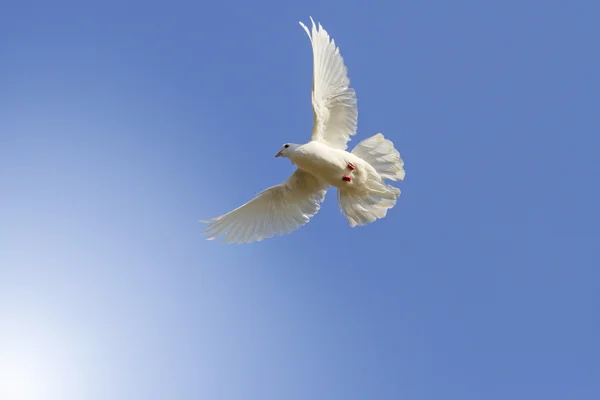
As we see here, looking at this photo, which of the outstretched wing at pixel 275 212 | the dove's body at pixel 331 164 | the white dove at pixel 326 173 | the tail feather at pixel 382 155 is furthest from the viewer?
the outstretched wing at pixel 275 212

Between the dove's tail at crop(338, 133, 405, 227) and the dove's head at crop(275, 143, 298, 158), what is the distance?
5.06 ft

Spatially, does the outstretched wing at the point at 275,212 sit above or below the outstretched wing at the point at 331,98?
below

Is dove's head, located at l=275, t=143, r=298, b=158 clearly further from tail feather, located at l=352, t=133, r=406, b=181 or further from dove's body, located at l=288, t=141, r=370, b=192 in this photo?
tail feather, located at l=352, t=133, r=406, b=181

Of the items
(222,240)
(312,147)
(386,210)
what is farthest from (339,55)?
(222,240)

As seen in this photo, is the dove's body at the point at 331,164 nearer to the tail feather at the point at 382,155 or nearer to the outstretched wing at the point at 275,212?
the tail feather at the point at 382,155

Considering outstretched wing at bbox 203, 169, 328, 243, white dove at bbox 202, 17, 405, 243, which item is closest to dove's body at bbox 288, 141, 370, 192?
white dove at bbox 202, 17, 405, 243

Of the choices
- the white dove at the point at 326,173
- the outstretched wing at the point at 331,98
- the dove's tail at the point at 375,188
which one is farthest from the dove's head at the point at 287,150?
the dove's tail at the point at 375,188

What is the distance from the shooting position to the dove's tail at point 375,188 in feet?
66.1

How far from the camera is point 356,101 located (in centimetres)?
2019

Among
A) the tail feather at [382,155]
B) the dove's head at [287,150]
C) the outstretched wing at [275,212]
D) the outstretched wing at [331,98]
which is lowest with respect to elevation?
the outstretched wing at [275,212]

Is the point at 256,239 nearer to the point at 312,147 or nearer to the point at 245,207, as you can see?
the point at 245,207

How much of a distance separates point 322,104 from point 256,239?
394cm

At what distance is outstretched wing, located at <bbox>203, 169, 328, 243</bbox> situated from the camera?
2078 cm

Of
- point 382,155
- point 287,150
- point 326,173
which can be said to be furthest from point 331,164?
point 382,155
